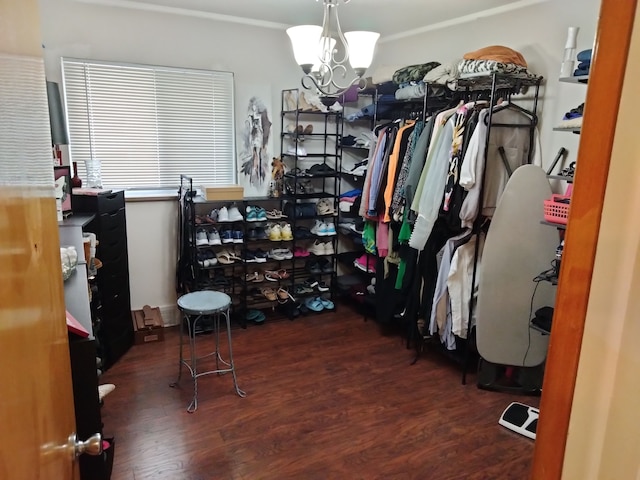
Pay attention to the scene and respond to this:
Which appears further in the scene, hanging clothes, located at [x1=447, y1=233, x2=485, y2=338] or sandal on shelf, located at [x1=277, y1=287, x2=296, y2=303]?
sandal on shelf, located at [x1=277, y1=287, x2=296, y2=303]

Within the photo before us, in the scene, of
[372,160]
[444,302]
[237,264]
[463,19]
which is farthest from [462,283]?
[463,19]

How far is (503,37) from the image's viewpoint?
309 cm

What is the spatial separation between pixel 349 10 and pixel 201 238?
2.04 meters

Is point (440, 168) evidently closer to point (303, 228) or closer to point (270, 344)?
point (303, 228)

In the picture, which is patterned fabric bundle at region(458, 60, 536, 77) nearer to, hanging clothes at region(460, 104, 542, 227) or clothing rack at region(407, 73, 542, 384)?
clothing rack at region(407, 73, 542, 384)

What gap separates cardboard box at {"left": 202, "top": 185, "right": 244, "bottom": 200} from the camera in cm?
353

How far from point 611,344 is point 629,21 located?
1.12ft

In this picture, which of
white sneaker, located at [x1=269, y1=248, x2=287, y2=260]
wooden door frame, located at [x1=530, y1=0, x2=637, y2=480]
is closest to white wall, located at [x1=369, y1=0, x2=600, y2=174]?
white sneaker, located at [x1=269, y1=248, x2=287, y2=260]

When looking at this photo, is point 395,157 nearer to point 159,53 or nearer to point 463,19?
point 463,19

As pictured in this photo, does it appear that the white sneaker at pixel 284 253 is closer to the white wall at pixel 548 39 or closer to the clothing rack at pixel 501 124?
the clothing rack at pixel 501 124

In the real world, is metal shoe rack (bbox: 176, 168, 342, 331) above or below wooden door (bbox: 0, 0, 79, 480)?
below

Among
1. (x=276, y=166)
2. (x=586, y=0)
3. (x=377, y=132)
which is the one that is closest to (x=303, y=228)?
(x=276, y=166)

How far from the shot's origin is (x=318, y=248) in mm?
4137

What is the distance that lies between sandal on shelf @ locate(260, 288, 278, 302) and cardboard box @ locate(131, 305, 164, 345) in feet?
2.88
